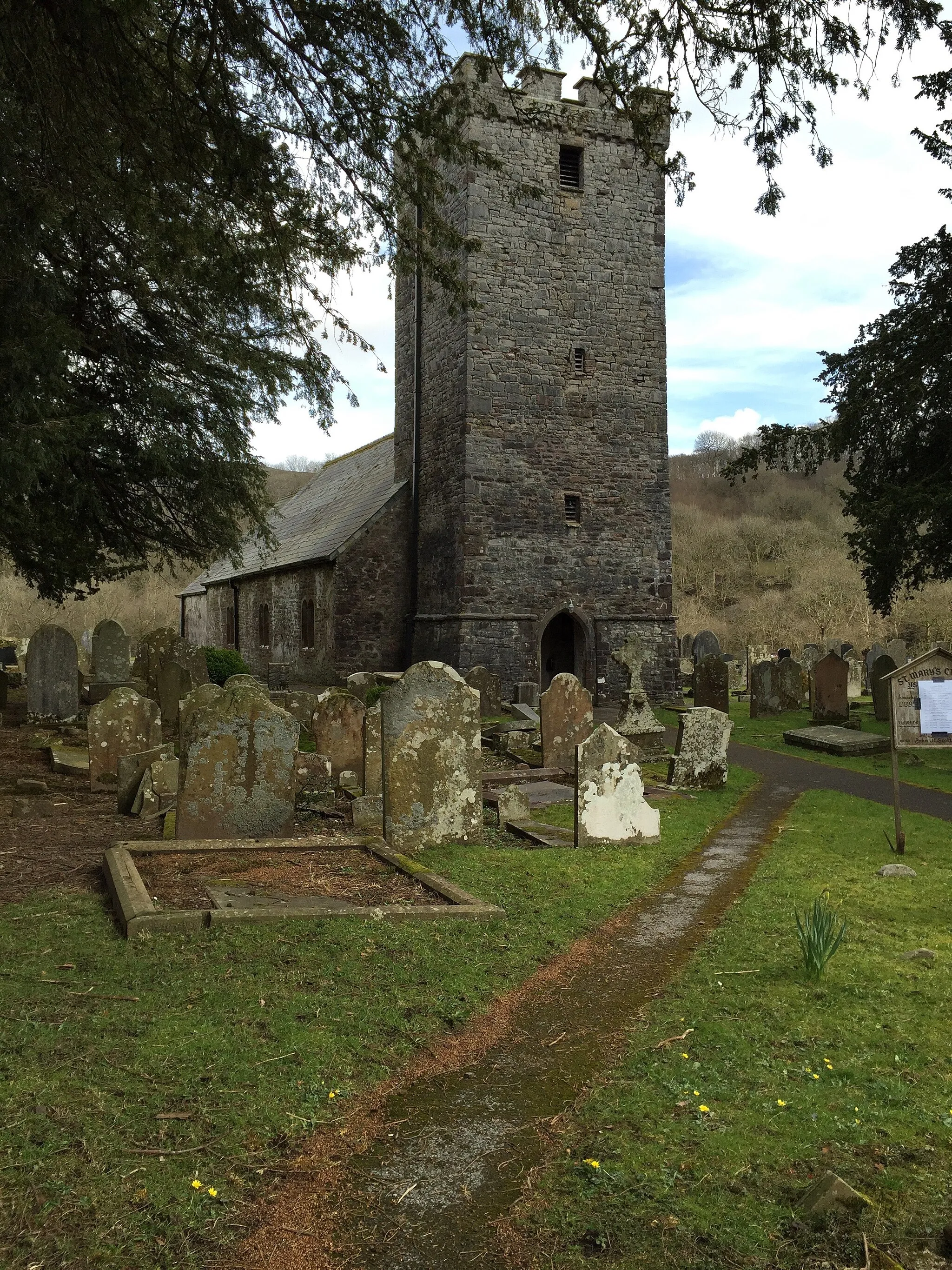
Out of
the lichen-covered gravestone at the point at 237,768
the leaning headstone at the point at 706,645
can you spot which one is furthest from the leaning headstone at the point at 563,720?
the leaning headstone at the point at 706,645

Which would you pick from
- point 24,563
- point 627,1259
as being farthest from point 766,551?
point 627,1259

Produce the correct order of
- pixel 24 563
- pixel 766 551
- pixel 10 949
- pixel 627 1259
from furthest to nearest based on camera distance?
pixel 766 551
pixel 24 563
pixel 10 949
pixel 627 1259

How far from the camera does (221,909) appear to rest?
221 inches

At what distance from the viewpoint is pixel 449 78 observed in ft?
21.0

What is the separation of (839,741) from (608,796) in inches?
317

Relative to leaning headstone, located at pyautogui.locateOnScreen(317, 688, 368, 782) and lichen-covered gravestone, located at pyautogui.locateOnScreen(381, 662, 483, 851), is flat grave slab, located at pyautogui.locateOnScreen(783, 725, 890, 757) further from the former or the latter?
lichen-covered gravestone, located at pyautogui.locateOnScreen(381, 662, 483, 851)

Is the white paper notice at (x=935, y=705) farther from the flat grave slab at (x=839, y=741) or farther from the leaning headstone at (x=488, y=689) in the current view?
the leaning headstone at (x=488, y=689)

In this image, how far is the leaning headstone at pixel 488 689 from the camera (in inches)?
660

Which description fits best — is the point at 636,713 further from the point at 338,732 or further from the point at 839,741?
the point at 338,732

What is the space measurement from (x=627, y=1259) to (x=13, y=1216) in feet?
5.78

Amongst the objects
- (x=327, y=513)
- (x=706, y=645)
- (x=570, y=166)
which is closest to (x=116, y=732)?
(x=570, y=166)

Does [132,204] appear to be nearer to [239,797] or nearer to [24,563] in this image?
[239,797]

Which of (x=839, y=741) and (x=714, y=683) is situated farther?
(x=714, y=683)

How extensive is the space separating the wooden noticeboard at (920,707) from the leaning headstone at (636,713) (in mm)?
5797
